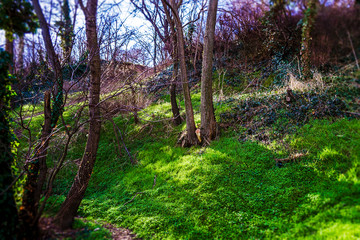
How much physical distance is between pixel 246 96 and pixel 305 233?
551cm

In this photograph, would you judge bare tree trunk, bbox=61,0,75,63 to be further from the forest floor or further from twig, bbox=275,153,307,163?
twig, bbox=275,153,307,163

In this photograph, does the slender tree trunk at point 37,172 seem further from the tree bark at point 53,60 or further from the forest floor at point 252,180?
the forest floor at point 252,180

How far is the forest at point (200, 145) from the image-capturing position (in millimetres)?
3209

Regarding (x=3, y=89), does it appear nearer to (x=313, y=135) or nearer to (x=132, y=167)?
(x=132, y=167)

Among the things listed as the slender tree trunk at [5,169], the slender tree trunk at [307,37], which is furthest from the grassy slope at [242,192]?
the slender tree trunk at [307,37]

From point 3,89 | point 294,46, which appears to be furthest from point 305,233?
point 294,46

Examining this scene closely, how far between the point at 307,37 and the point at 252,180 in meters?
4.52

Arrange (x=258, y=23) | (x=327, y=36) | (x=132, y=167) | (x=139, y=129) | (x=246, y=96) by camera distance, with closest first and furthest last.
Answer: (x=327, y=36) → (x=132, y=167) → (x=246, y=96) → (x=258, y=23) → (x=139, y=129)

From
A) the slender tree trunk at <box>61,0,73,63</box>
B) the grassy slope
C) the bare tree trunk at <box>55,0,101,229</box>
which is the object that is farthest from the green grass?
the slender tree trunk at <box>61,0,73,63</box>

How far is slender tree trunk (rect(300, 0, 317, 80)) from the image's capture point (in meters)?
4.57

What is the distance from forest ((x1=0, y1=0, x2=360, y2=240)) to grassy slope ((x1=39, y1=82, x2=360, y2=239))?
3 cm

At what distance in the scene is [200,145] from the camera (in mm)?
6770

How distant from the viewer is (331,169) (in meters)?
4.00

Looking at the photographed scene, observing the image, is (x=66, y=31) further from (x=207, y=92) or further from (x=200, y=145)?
(x=200, y=145)
